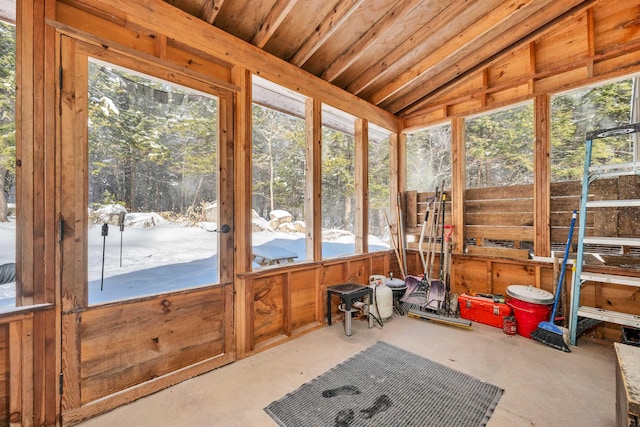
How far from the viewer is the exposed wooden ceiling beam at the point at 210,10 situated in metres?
2.23

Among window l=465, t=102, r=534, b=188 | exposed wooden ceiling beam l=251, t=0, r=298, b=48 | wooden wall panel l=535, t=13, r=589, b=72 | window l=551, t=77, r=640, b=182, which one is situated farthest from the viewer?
window l=465, t=102, r=534, b=188

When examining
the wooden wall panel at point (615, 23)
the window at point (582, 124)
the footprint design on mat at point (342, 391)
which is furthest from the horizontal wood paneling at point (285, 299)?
the wooden wall panel at point (615, 23)

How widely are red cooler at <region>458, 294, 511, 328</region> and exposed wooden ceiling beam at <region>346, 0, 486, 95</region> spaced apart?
3098 mm

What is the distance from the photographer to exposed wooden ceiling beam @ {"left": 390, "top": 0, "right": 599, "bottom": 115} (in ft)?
9.50

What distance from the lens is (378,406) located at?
6.26ft

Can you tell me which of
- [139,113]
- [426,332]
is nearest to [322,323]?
[426,332]

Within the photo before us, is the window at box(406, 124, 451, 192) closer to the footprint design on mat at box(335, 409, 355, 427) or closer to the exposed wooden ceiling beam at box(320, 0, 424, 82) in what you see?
the exposed wooden ceiling beam at box(320, 0, 424, 82)

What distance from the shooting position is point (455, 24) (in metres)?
2.97

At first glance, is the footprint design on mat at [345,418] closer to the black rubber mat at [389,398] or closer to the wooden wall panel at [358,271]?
the black rubber mat at [389,398]

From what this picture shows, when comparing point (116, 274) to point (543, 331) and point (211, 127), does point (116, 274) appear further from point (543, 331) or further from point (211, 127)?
point (543, 331)

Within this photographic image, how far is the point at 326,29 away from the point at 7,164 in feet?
8.83

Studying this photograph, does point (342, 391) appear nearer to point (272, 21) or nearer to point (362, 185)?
point (362, 185)

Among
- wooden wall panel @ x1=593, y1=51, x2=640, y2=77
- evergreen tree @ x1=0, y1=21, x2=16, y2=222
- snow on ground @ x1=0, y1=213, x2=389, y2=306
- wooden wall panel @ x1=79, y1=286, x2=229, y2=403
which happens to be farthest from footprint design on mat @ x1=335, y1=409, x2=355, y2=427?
wooden wall panel @ x1=593, y1=51, x2=640, y2=77

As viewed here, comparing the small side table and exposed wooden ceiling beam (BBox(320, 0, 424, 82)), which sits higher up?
exposed wooden ceiling beam (BBox(320, 0, 424, 82))
